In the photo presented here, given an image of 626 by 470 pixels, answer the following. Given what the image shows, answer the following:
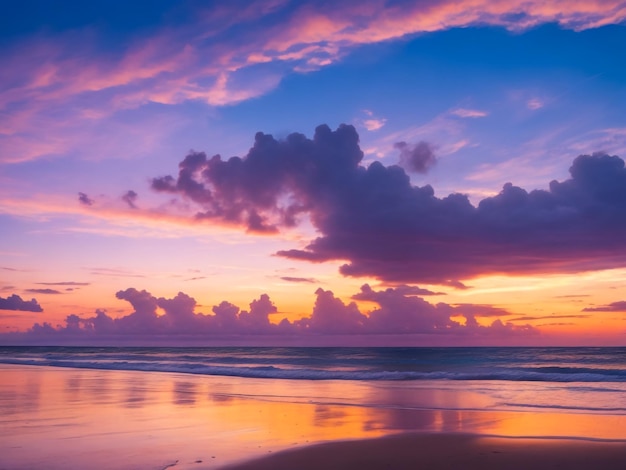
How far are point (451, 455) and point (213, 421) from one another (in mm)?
6756

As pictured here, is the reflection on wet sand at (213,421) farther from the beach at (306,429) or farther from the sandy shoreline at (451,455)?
the sandy shoreline at (451,455)

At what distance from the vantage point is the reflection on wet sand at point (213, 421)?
11133mm

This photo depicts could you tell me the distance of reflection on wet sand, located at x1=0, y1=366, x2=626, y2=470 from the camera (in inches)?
438

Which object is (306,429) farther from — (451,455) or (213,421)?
(451,455)

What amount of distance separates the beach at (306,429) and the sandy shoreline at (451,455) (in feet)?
0.08

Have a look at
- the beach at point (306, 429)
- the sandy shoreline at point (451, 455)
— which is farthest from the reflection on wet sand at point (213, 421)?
the sandy shoreline at point (451, 455)

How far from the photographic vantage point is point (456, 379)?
108ft

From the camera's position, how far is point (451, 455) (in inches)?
455

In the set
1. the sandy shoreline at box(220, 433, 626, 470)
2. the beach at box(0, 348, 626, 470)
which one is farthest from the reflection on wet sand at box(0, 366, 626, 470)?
the sandy shoreline at box(220, 433, 626, 470)

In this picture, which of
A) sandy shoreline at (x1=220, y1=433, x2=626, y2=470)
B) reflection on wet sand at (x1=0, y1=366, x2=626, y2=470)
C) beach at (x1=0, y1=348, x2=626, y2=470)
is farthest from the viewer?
reflection on wet sand at (x1=0, y1=366, x2=626, y2=470)

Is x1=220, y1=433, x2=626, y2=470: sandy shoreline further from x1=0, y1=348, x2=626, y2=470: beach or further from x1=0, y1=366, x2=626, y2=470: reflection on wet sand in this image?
x1=0, y1=366, x2=626, y2=470: reflection on wet sand

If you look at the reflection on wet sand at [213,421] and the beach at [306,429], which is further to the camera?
the reflection on wet sand at [213,421]

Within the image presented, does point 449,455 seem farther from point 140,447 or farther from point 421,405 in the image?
point 421,405

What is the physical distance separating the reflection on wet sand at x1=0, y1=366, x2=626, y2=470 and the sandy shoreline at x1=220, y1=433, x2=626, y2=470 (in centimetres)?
83
